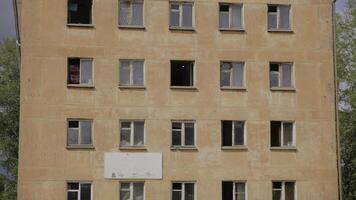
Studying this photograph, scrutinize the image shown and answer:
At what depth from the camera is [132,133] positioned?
121 feet

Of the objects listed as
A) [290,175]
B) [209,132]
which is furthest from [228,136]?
[290,175]

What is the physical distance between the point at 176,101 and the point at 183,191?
463 centimetres

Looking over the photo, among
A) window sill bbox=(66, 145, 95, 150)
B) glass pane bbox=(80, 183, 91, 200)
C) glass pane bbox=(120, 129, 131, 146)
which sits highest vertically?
glass pane bbox=(120, 129, 131, 146)

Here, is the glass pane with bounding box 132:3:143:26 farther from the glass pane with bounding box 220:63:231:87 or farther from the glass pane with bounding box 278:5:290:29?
the glass pane with bounding box 278:5:290:29

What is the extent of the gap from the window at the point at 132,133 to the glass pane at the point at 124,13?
5.31 m

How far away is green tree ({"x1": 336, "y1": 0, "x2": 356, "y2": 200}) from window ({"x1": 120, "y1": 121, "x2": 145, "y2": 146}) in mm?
21698

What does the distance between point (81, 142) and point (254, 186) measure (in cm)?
915

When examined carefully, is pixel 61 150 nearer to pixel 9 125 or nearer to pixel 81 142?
pixel 81 142

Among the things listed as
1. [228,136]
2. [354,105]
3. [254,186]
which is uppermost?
[354,105]

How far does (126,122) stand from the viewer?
37.1 metres

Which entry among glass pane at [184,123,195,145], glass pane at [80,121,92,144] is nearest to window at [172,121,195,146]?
glass pane at [184,123,195,145]

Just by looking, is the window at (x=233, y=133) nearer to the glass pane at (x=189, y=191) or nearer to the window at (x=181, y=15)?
the glass pane at (x=189, y=191)

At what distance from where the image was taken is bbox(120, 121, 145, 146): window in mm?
36969

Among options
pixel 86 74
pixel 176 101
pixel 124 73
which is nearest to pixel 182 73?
pixel 176 101
